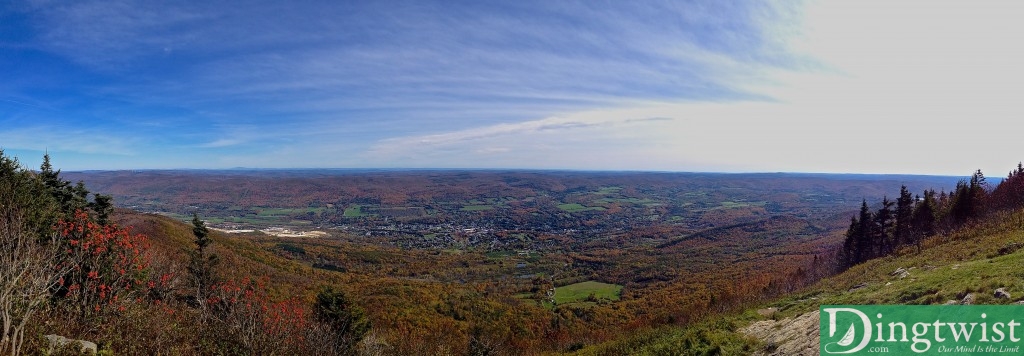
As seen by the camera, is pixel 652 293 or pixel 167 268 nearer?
pixel 167 268

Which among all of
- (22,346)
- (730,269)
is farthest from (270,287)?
(730,269)

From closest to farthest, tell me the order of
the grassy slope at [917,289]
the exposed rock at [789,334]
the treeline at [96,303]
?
the treeline at [96,303] → the grassy slope at [917,289] → the exposed rock at [789,334]

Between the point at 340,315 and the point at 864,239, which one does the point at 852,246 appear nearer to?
the point at 864,239

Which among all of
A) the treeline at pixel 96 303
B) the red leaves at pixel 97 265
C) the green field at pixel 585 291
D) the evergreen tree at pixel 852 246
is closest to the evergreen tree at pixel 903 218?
the evergreen tree at pixel 852 246

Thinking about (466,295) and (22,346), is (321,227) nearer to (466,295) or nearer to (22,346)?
(466,295)

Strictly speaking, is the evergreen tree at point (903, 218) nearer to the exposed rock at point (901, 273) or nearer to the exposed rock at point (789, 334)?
the exposed rock at point (901, 273)

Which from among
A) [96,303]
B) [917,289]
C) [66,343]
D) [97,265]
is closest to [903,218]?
[917,289]

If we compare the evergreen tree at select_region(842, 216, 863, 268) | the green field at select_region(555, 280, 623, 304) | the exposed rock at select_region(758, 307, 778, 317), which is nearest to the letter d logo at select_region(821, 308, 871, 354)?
the exposed rock at select_region(758, 307, 778, 317)
